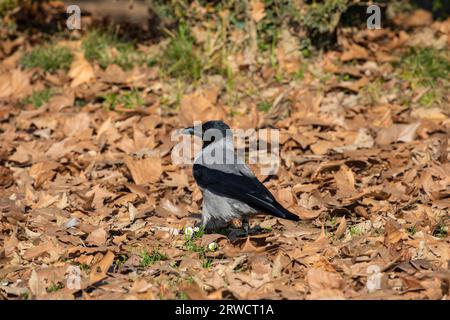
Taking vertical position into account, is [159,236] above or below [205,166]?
below

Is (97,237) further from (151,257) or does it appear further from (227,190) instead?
(227,190)

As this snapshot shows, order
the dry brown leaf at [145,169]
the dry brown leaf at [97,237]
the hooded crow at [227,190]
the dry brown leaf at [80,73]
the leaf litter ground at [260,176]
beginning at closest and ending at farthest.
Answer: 1. the leaf litter ground at [260,176]
2. the hooded crow at [227,190]
3. the dry brown leaf at [97,237]
4. the dry brown leaf at [145,169]
5. the dry brown leaf at [80,73]

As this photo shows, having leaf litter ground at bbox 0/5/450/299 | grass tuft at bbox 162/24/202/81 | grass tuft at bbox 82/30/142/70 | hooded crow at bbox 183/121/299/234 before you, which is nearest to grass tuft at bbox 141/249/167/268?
leaf litter ground at bbox 0/5/450/299

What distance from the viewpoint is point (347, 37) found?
9.38 m

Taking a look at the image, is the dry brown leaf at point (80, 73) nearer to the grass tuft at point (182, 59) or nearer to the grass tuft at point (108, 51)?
the grass tuft at point (108, 51)

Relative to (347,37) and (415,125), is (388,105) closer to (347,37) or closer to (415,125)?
(415,125)

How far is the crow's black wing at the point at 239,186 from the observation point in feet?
17.5

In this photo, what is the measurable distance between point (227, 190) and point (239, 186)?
0.38 ft

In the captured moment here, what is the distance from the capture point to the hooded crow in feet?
18.0

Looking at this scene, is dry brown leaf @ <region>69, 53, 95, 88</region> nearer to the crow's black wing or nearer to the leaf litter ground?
the leaf litter ground

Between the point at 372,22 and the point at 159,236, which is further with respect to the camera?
the point at 372,22

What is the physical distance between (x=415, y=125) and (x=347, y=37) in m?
2.15

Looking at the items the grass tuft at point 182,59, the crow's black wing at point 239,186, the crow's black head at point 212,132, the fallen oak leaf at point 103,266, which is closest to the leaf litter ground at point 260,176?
the fallen oak leaf at point 103,266
